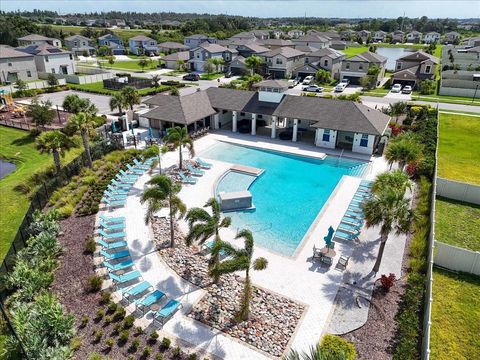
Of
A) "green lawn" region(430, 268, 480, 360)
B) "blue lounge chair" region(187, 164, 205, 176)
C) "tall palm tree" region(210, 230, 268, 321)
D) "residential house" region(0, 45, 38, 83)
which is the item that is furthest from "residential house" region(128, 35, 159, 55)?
"green lawn" region(430, 268, 480, 360)

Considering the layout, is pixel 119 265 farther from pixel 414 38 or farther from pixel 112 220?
pixel 414 38

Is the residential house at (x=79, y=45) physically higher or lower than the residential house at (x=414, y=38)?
lower

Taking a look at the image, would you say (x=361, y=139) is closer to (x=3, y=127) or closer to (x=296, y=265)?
(x=296, y=265)

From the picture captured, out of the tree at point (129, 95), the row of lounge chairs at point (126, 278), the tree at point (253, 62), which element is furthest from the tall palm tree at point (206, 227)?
the tree at point (253, 62)

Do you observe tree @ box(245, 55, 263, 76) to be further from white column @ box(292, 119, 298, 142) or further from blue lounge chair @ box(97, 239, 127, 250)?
blue lounge chair @ box(97, 239, 127, 250)

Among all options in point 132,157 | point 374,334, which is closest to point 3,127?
point 132,157

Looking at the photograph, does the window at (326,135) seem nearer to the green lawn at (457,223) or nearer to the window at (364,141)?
the window at (364,141)
